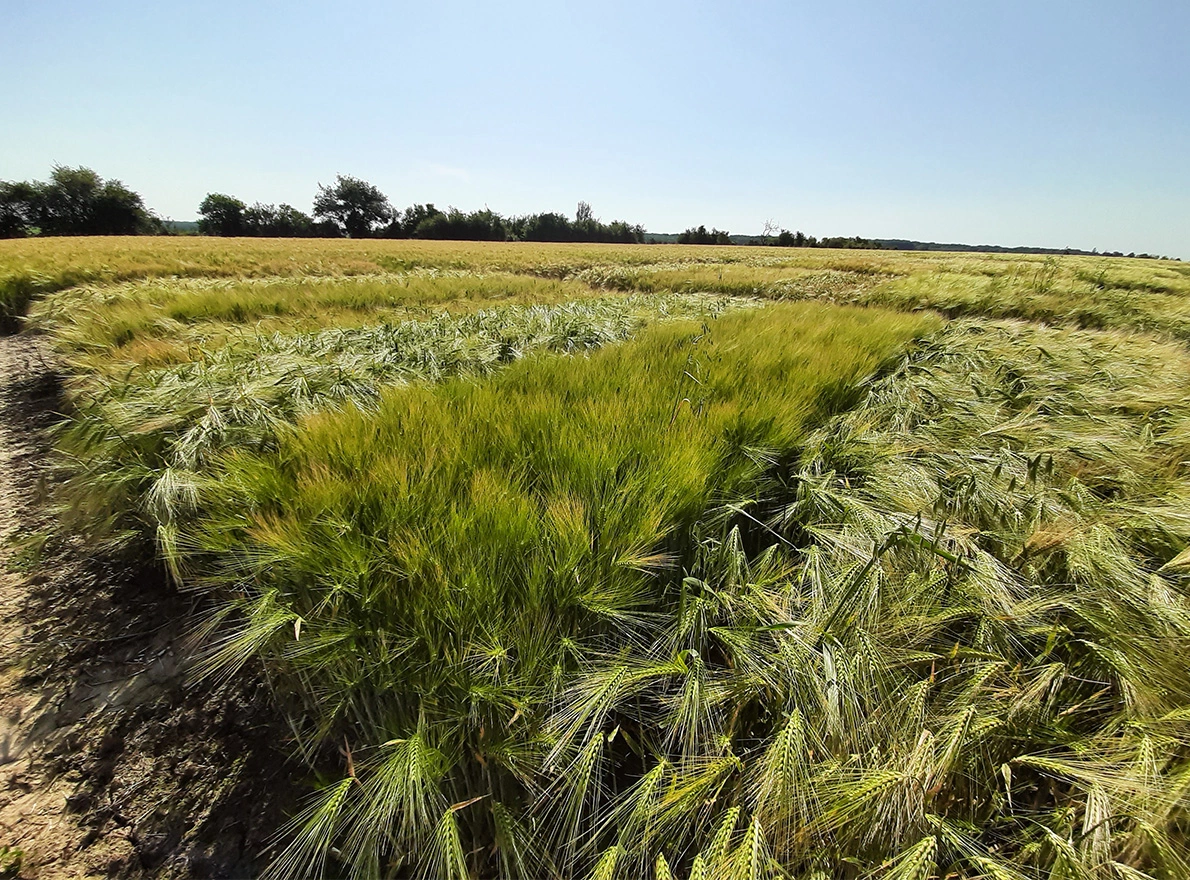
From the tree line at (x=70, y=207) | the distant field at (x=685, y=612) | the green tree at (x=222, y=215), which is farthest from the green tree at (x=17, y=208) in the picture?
the distant field at (x=685, y=612)

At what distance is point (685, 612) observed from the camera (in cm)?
111

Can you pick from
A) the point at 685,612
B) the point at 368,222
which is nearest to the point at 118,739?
the point at 685,612

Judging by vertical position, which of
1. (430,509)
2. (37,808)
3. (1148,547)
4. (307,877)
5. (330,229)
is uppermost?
(330,229)

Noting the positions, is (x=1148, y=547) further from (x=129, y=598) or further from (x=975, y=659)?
(x=129, y=598)

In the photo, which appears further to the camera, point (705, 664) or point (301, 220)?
point (301, 220)

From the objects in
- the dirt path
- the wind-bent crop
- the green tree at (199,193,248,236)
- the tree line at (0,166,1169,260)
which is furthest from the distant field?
the green tree at (199,193,248,236)

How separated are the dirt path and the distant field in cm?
17

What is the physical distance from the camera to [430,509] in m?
1.20

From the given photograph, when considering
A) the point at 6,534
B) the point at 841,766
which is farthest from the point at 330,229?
the point at 841,766

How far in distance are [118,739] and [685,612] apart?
212cm

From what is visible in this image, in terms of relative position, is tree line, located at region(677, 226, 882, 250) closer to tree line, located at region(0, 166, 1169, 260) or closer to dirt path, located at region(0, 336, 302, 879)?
tree line, located at region(0, 166, 1169, 260)

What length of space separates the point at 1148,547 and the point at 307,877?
264cm

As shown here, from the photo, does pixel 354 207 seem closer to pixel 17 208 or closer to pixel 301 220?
pixel 301 220

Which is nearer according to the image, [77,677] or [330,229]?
[77,677]
